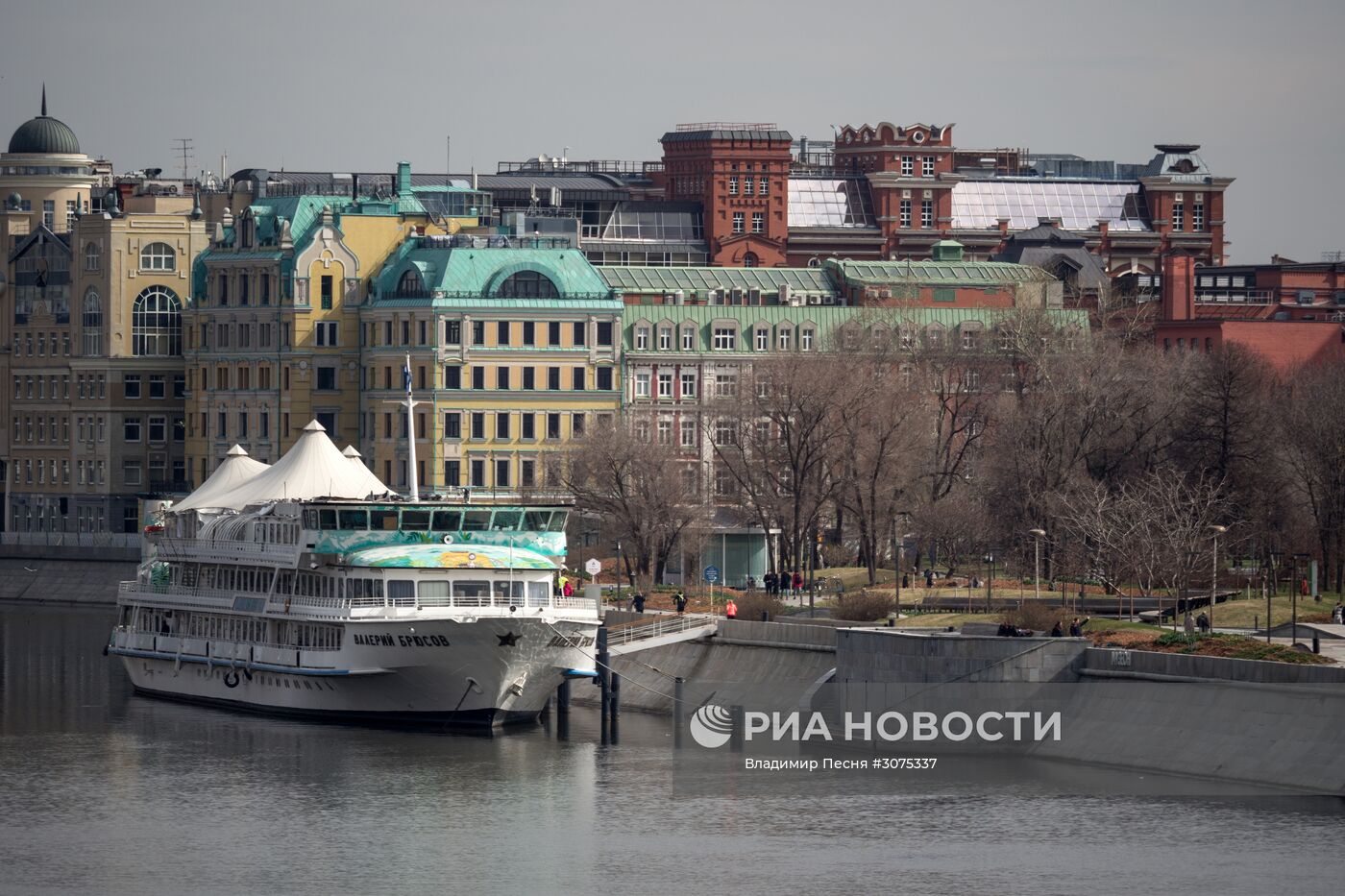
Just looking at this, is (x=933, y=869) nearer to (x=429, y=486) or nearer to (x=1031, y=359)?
(x=1031, y=359)

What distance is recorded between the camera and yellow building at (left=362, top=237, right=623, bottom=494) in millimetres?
163375

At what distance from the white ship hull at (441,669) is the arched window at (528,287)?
5285 centimetres

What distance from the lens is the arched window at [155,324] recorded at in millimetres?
186875

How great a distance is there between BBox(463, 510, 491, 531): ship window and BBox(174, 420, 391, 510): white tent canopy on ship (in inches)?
372

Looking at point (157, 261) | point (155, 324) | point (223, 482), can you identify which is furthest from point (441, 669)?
point (155, 324)

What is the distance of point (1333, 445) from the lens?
13112 centimetres

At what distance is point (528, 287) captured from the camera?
16438cm

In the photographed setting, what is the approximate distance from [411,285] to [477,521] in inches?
2200

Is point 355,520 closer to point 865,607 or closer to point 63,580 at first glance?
point 865,607

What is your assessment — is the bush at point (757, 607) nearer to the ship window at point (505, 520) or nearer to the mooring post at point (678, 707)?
the mooring post at point (678, 707)

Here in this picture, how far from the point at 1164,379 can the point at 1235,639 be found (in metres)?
52.8

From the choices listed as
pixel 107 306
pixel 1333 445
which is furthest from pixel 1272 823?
pixel 107 306

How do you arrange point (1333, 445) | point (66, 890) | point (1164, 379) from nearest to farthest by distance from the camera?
1. point (66, 890)
2. point (1333, 445)
3. point (1164, 379)

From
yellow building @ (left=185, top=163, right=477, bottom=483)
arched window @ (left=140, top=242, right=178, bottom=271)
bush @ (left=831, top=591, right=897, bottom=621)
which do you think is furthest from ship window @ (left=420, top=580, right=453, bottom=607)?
arched window @ (left=140, top=242, right=178, bottom=271)
